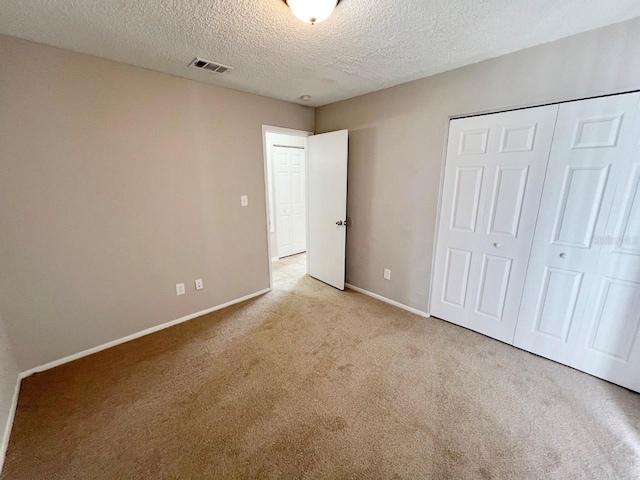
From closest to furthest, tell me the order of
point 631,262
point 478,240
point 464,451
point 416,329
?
point 464,451
point 631,262
point 478,240
point 416,329

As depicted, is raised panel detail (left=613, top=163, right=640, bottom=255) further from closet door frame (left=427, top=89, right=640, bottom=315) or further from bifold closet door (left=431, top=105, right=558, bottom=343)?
closet door frame (left=427, top=89, right=640, bottom=315)

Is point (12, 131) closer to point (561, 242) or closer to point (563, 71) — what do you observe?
point (563, 71)

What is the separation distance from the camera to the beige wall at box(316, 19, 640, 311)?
5.39 ft

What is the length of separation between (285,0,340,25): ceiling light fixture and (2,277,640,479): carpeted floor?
7.34ft

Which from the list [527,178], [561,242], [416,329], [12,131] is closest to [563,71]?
[527,178]

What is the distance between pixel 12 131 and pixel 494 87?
3.40 m

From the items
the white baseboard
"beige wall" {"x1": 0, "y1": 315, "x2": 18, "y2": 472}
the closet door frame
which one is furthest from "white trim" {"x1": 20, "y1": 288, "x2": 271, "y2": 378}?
the closet door frame

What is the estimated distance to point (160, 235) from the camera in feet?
7.81

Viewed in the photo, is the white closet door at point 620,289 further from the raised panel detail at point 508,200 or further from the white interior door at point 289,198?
the white interior door at point 289,198

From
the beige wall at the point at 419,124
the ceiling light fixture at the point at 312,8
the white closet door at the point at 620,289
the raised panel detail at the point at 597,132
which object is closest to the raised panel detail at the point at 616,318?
the white closet door at the point at 620,289

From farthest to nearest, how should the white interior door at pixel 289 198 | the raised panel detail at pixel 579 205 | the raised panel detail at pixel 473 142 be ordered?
the white interior door at pixel 289 198, the raised panel detail at pixel 473 142, the raised panel detail at pixel 579 205

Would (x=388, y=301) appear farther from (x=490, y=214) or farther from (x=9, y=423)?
(x=9, y=423)

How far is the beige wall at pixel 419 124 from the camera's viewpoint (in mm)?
1642

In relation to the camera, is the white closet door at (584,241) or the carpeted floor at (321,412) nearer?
the carpeted floor at (321,412)
